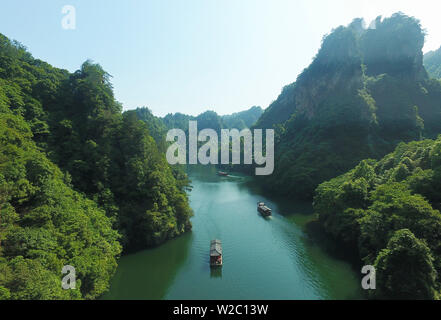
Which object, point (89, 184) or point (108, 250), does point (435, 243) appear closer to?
point (108, 250)

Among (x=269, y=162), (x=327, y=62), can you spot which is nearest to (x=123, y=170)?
(x=269, y=162)

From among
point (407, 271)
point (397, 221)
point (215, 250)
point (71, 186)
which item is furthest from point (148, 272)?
point (397, 221)

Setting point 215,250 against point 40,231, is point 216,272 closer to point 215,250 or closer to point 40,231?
point 215,250

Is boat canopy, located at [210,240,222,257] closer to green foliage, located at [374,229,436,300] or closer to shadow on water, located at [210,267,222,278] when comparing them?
shadow on water, located at [210,267,222,278]

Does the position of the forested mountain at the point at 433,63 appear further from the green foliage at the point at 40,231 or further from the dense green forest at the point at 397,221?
the green foliage at the point at 40,231

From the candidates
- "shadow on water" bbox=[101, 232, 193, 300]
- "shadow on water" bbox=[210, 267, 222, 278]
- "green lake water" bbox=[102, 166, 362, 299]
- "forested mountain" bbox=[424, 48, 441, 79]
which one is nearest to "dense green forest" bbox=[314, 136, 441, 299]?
"green lake water" bbox=[102, 166, 362, 299]

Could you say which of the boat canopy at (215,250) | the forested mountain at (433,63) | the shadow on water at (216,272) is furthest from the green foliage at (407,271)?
the forested mountain at (433,63)

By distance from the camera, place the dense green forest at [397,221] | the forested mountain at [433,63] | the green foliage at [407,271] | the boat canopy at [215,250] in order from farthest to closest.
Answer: the forested mountain at [433,63], the boat canopy at [215,250], the dense green forest at [397,221], the green foliage at [407,271]
